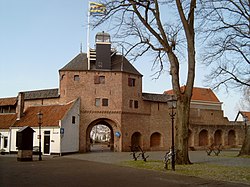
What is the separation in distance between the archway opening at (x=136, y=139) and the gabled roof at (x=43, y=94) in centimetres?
1144

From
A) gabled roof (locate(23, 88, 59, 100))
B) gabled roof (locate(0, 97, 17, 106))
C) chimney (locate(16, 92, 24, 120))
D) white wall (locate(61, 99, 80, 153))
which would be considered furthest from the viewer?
gabled roof (locate(0, 97, 17, 106))

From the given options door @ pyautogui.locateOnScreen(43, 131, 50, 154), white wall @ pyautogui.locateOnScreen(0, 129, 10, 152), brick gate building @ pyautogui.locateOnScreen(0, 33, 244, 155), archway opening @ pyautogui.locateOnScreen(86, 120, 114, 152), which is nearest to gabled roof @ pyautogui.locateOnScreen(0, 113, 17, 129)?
brick gate building @ pyautogui.locateOnScreen(0, 33, 244, 155)

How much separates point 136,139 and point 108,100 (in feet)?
23.7

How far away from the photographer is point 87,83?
37.7m

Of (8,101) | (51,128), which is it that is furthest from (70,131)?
(8,101)

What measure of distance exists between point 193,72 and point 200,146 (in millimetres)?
30619

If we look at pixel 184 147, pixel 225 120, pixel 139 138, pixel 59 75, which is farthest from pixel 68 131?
pixel 225 120

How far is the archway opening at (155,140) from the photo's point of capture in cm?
4275

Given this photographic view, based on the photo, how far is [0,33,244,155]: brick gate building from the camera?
37438 mm

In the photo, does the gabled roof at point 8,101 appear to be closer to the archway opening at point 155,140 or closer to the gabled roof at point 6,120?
the gabled roof at point 6,120

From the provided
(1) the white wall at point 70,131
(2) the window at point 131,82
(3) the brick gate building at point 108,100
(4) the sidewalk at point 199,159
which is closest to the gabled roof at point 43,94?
(3) the brick gate building at point 108,100

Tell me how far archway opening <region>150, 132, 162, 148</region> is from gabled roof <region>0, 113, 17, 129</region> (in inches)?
727

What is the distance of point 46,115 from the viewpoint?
115 feet

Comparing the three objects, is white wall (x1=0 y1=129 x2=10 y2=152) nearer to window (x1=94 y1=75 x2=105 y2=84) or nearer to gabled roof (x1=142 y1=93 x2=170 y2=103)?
window (x1=94 y1=75 x2=105 y2=84)
